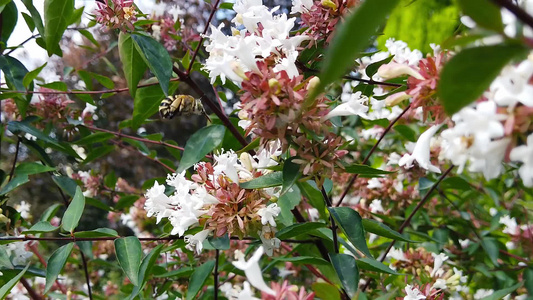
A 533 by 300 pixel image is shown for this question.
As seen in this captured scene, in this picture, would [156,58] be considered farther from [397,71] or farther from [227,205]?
[397,71]

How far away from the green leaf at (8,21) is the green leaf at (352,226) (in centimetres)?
133

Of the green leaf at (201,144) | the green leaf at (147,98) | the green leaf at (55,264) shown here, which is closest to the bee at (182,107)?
the green leaf at (147,98)

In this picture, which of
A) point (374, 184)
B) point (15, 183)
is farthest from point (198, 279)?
point (374, 184)

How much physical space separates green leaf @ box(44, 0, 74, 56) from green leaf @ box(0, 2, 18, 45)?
0.53 m

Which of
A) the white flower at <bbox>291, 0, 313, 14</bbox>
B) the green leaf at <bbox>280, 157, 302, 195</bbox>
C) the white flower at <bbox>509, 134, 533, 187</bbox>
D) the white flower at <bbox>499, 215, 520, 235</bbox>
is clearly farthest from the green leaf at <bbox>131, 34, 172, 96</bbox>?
the white flower at <bbox>499, 215, 520, 235</bbox>

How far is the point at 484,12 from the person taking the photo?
37cm

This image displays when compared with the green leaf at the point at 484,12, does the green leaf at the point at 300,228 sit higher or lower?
lower

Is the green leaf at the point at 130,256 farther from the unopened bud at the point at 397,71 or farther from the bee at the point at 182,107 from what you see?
the unopened bud at the point at 397,71

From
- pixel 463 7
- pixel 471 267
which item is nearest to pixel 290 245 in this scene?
pixel 471 267

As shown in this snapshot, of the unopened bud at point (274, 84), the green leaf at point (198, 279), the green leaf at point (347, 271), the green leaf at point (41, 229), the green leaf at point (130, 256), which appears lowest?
the green leaf at point (347, 271)

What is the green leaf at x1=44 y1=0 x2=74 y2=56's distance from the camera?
110 centimetres

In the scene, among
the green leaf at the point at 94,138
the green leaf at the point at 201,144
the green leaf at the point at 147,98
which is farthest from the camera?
the green leaf at the point at 94,138

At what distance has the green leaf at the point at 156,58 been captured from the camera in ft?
3.49

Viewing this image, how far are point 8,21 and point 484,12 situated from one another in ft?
5.40
